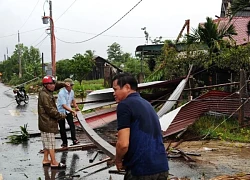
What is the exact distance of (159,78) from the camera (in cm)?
1650

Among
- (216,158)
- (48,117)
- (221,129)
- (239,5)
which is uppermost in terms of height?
(239,5)

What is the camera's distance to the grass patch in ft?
33.4

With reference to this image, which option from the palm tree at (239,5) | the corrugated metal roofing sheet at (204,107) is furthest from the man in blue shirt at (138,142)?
the palm tree at (239,5)

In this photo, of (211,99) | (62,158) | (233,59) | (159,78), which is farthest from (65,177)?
(159,78)

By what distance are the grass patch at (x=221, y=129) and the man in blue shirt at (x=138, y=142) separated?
6891 mm

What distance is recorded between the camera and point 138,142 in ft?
11.4

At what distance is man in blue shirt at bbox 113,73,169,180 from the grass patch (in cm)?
689

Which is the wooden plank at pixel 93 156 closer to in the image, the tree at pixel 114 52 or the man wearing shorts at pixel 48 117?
the man wearing shorts at pixel 48 117

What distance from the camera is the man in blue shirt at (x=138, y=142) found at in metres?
3.44

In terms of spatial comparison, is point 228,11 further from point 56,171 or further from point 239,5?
point 56,171

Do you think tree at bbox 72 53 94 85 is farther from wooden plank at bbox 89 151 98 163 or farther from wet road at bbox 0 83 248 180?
wooden plank at bbox 89 151 98 163

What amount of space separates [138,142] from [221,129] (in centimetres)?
771

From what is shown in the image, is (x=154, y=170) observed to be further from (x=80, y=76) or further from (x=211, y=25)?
(x=80, y=76)

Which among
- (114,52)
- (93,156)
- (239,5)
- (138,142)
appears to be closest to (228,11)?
(239,5)
